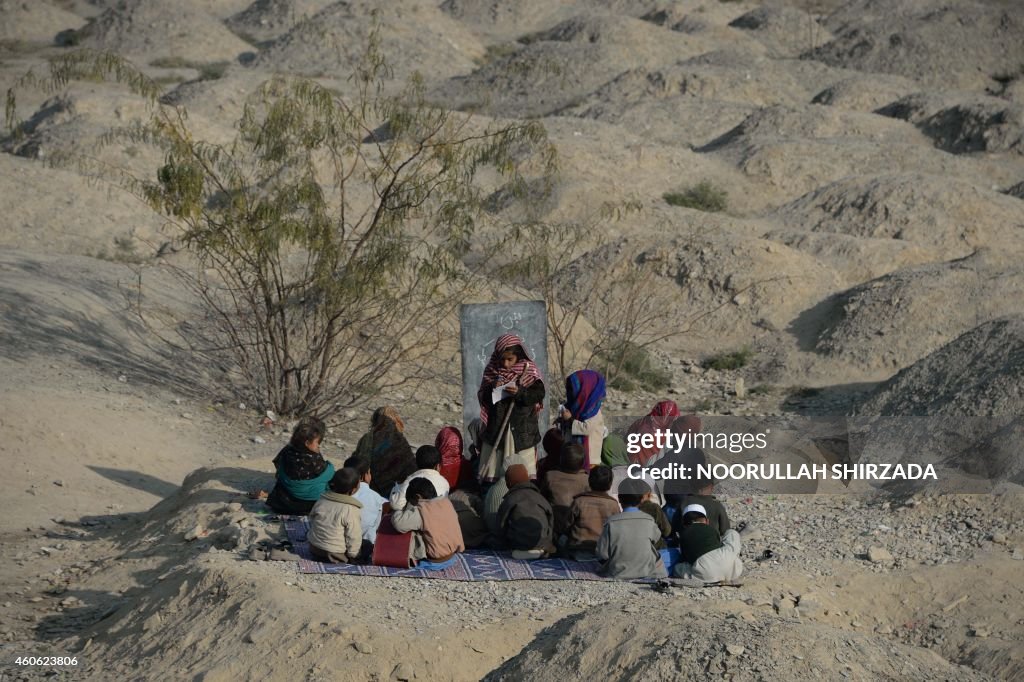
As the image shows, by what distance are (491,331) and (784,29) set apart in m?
31.7

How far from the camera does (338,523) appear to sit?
763 centimetres

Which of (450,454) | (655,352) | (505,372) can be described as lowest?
(450,454)

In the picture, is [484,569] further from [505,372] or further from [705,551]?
[505,372]

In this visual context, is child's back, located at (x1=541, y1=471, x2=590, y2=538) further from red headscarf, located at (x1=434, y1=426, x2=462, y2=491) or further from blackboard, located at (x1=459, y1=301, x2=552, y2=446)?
blackboard, located at (x1=459, y1=301, x2=552, y2=446)

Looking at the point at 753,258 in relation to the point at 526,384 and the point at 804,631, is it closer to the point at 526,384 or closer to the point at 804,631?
the point at 526,384

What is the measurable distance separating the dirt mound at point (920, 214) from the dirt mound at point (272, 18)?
23.4 metres

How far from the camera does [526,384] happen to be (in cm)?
887

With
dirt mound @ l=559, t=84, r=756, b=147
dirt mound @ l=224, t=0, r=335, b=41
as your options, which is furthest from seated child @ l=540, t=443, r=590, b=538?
dirt mound @ l=224, t=0, r=335, b=41

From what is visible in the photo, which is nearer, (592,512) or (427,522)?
(427,522)

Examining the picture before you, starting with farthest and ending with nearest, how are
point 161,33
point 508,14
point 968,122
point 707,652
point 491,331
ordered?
point 508,14, point 161,33, point 968,122, point 491,331, point 707,652

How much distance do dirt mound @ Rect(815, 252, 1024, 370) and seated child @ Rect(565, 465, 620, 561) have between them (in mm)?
Result: 8450

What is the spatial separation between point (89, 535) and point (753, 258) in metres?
10.4

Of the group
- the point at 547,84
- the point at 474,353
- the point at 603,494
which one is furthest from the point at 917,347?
the point at 547,84

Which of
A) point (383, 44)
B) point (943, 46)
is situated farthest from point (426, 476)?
point (943, 46)
